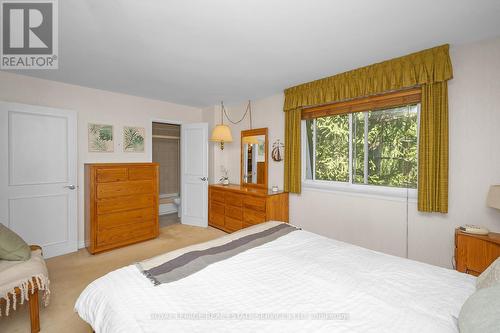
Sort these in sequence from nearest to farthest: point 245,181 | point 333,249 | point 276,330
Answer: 1. point 276,330
2. point 333,249
3. point 245,181

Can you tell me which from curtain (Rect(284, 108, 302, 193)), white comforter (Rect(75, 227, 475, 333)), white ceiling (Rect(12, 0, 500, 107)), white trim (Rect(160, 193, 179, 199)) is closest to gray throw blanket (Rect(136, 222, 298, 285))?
white comforter (Rect(75, 227, 475, 333))

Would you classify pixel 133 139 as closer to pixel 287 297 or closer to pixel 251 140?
pixel 251 140

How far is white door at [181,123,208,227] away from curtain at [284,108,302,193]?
1624 millimetres

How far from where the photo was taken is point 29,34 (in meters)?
2.01

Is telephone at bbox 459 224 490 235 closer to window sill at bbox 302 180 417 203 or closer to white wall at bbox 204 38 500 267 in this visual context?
white wall at bbox 204 38 500 267

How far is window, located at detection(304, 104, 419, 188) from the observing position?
2.66m

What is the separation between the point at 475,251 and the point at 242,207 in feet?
9.10

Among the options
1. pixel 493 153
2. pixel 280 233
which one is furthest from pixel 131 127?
pixel 493 153

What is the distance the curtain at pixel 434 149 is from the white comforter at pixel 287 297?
1093 millimetres

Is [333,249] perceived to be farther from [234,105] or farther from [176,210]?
[176,210]

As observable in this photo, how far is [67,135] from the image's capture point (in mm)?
3199

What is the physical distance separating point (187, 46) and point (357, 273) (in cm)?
241

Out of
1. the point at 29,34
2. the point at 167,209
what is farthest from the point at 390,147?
the point at 167,209

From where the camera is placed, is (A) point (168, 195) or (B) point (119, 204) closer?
(B) point (119, 204)
